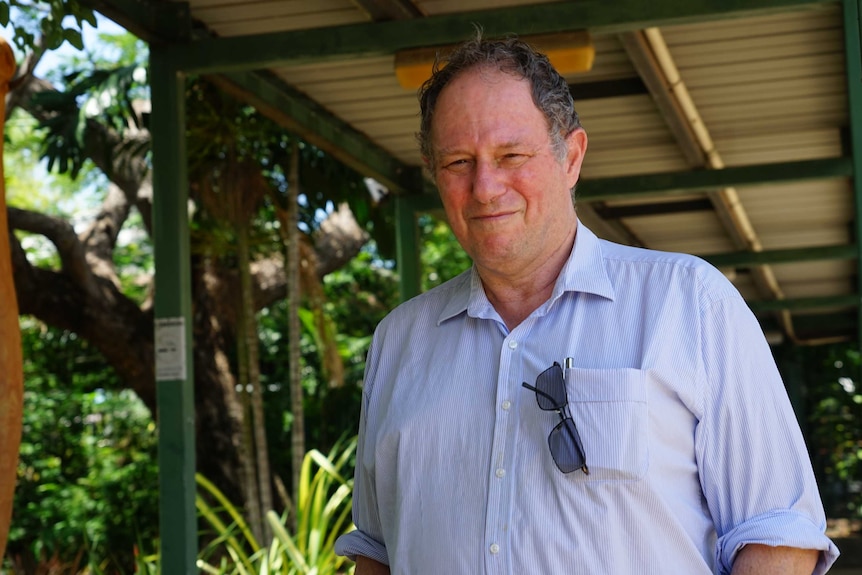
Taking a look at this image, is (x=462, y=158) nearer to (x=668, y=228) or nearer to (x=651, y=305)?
(x=651, y=305)

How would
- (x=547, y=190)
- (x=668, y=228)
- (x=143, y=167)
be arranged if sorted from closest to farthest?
(x=547, y=190) < (x=143, y=167) < (x=668, y=228)

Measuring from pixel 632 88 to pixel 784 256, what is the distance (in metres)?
4.05

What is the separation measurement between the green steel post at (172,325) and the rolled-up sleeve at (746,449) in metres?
3.08

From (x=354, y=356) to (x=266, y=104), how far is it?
746cm

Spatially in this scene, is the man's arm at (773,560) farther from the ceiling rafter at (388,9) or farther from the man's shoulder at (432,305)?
the ceiling rafter at (388,9)

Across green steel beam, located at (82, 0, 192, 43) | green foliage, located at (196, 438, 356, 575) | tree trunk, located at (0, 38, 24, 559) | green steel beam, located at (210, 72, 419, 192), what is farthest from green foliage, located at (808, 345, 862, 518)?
tree trunk, located at (0, 38, 24, 559)

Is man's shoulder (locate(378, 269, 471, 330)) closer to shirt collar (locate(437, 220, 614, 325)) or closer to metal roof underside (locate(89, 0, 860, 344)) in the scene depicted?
shirt collar (locate(437, 220, 614, 325))

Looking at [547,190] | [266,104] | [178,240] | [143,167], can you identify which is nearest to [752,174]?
[266,104]

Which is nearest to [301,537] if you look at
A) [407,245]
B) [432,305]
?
[407,245]

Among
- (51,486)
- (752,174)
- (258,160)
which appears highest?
(258,160)

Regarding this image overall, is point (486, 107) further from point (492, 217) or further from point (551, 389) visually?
point (551, 389)

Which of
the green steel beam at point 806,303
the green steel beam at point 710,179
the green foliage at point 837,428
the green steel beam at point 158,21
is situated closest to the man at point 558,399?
the green steel beam at point 158,21

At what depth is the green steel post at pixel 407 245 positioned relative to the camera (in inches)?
293

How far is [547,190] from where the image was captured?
5.95 ft
